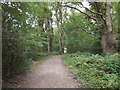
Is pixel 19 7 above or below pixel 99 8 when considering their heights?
below

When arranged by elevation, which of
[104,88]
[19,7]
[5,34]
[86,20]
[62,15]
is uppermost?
[62,15]

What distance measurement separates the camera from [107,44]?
802 centimetres

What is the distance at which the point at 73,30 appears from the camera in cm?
1164

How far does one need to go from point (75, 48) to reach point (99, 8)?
25.2 feet

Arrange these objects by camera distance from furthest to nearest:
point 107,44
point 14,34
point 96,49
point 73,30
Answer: point 73,30 < point 96,49 < point 107,44 < point 14,34

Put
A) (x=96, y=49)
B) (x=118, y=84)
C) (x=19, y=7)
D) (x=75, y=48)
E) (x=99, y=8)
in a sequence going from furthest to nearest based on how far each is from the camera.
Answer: (x=75, y=48), (x=96, y=49), (x=99, y=8), (x=19, y=7), (x=118, y=84)

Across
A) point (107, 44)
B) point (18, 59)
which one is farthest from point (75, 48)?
point (18, 59)

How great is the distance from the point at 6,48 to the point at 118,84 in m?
4.58

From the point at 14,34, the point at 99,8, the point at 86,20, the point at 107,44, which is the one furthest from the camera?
the point at 86,20

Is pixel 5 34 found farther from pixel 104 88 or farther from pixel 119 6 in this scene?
pixel 119 6

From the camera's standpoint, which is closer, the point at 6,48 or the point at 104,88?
the point at 104,88

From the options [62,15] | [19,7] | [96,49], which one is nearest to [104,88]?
[19,7]

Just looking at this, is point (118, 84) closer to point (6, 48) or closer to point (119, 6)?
point (6, 48)

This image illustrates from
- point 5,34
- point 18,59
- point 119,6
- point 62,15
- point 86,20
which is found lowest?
point 18,59
